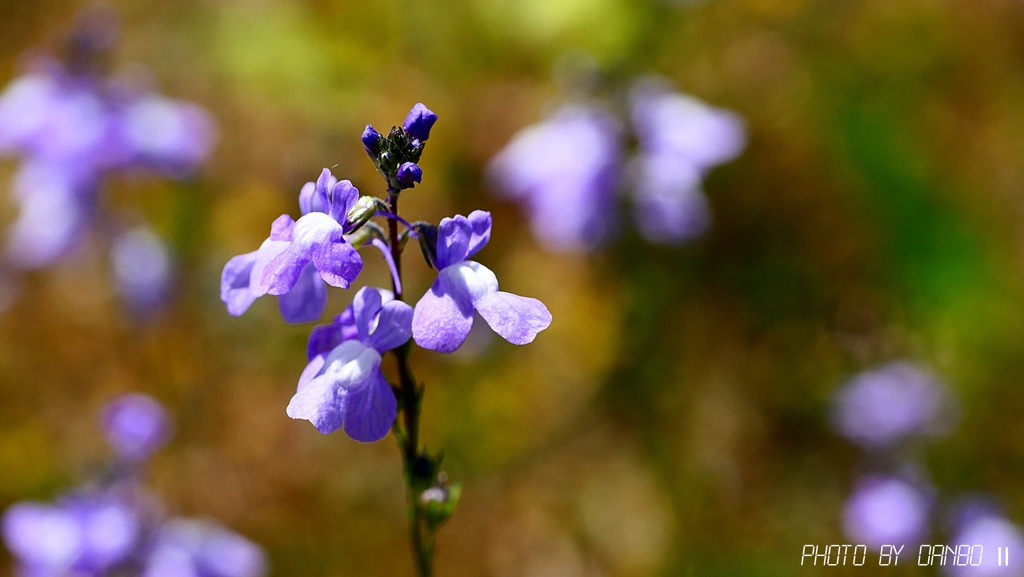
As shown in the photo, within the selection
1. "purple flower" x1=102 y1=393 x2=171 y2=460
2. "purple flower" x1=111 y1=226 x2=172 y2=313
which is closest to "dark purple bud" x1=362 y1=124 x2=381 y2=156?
"purple flower" x1=102 y1=393 x2=171 y2=460

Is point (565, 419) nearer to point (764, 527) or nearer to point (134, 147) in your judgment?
point (764, 527)

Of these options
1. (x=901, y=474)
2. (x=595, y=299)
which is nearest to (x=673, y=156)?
(x=595, y=299)

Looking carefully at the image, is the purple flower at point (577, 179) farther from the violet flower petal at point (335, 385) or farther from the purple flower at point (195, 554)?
the violet flower petal at point (335, 385)

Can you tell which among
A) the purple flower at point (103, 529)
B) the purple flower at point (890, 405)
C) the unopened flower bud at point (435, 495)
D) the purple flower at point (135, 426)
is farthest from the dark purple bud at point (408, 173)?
the purple flower at point (890, 405)

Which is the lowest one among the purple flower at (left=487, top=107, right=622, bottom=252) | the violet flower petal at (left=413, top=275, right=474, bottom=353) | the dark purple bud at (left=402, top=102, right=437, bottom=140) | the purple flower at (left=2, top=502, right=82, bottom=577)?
the purple flower at (left=2, top=502, right=82, bottom=577)

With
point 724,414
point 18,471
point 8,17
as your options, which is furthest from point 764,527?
point 8,17

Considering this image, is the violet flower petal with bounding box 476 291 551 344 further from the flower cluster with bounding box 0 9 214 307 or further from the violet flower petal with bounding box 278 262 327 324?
the flower cluster with bounding box 0 9 214 307
